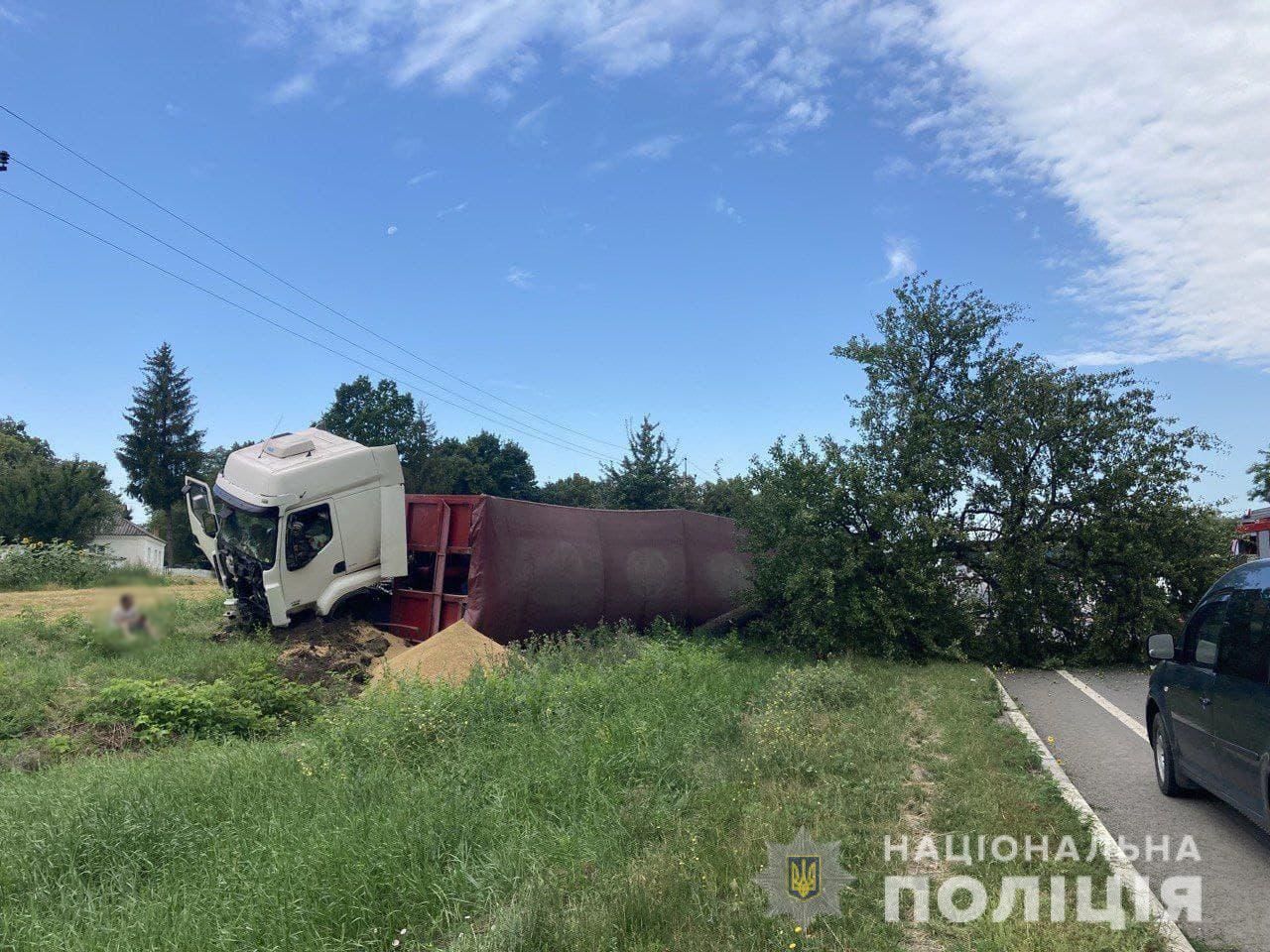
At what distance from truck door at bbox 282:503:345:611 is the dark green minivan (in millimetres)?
12000

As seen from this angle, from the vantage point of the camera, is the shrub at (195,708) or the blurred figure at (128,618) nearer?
the blurred figure at (128,618)

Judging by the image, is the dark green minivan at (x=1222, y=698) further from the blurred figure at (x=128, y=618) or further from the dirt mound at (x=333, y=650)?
the dirt mound at (x=333, y=650)

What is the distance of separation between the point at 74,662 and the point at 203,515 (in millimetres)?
3399

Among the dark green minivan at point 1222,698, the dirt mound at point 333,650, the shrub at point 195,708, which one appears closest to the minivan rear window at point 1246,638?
the dark green minivan at point 1222,698

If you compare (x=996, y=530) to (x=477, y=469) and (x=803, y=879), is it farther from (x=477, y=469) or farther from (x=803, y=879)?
(x=477, y=469)

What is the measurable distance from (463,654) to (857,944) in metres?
9.11

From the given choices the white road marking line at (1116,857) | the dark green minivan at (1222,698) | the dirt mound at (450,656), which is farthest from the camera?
the dirt mound at (450,656)

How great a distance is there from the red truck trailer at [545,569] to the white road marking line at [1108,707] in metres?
6.07

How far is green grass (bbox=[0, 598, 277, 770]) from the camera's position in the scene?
28.0 ft

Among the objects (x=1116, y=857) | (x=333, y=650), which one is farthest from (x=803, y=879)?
(x=333, y=650)

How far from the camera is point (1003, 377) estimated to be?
54.1 ft

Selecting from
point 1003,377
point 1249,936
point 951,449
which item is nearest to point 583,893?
point 1249,936

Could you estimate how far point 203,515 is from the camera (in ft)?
48.2

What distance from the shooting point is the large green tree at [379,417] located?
64.0 m
